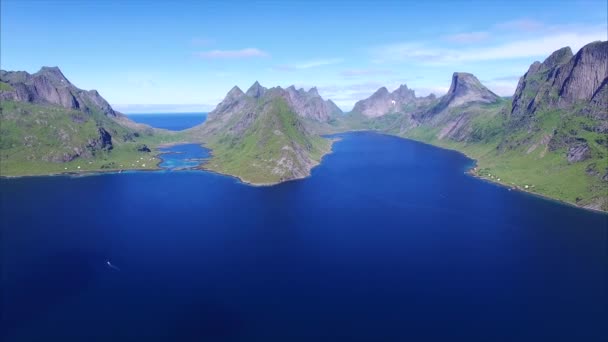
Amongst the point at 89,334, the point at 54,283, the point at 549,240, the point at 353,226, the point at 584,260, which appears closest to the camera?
the point at 89,334

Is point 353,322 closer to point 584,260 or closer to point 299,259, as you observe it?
point 299,259

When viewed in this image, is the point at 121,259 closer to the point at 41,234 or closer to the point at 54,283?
the point at 54,283

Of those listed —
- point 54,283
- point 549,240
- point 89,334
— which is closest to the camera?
point 89,334

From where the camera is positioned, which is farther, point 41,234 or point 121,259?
point 41,234

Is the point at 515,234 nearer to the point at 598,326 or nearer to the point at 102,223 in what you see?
the point at 598,326

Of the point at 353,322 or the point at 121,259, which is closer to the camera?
the point at 353,322

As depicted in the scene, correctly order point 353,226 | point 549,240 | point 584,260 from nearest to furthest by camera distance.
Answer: point 584,260, point 549,240, point 353,226

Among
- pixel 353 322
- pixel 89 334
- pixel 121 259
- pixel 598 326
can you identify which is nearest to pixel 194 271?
pixel 121 259

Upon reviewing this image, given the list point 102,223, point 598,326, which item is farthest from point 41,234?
point 598,326

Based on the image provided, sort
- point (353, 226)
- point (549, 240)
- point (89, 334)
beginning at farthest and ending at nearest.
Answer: point (353, 226), point (549, 240), point (89, 334)
